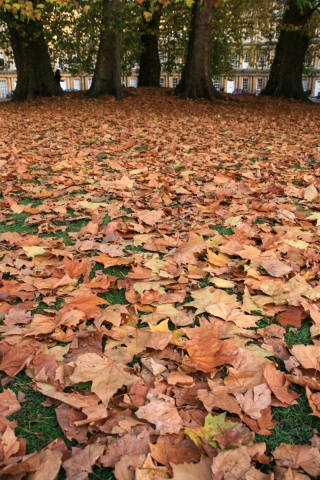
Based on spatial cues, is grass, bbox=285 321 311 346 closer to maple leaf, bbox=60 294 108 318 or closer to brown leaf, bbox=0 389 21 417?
maple leaf, bbox=60 294 108 318

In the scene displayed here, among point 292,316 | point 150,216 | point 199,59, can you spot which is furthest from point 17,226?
point 199,59

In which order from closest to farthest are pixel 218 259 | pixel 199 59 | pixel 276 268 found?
pixel 276 268 → pixel 218 259 → pixel 199 59

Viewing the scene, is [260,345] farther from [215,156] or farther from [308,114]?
[308,114]

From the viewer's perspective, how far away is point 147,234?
2.99 m

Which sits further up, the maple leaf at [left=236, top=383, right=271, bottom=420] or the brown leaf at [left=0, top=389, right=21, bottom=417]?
the maple leaf at [left=236, top=383, right=271, bottom=420]

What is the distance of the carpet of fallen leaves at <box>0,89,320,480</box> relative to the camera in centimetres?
128

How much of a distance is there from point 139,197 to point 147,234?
A: 1035mm

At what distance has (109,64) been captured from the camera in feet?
49.8

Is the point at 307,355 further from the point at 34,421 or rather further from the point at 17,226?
the point at 17,226

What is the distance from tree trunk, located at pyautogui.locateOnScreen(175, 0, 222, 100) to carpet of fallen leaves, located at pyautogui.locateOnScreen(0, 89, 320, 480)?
11.3 meters

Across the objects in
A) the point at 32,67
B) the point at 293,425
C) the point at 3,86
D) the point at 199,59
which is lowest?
the point at 293,425

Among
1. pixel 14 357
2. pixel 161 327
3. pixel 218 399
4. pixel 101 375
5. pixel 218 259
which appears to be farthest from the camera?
pixel 218 259

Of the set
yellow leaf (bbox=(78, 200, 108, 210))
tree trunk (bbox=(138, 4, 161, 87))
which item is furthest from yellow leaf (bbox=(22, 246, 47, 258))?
tree trunk (bbox=(138, 4, 161, 87))

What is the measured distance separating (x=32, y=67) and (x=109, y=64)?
10.5 ft
